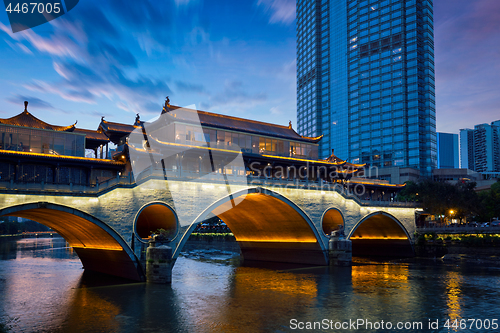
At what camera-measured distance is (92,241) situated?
38062 mm

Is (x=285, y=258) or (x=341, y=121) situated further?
(x=341, y=121)

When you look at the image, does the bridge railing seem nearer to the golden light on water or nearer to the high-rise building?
the golden light on water

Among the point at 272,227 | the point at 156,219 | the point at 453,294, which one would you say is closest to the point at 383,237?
the point at 272,227

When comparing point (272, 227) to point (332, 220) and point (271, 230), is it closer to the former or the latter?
point (271, 230)

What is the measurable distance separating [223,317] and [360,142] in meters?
126

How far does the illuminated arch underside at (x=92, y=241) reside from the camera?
3341cm

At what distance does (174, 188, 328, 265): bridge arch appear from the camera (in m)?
45.4

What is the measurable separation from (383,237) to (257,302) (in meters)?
42.4

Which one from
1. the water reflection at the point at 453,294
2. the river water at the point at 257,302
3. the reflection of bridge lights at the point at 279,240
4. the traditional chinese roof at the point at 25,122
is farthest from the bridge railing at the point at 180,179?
the water reflection at the point at 453,294

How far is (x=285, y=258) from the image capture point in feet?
175

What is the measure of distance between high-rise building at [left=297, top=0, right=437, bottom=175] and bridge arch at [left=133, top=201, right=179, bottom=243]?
104 meters

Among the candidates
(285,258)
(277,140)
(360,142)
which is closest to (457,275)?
(285,258)

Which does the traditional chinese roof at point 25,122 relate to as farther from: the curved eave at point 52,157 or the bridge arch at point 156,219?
the bridge arch at point 156,219

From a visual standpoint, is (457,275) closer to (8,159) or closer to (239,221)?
(239,221)
